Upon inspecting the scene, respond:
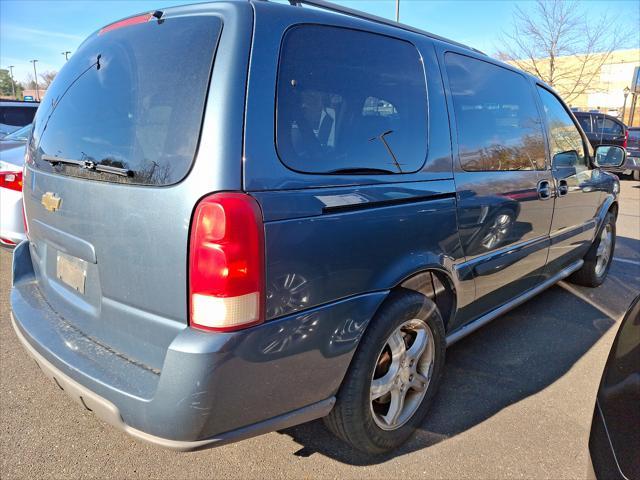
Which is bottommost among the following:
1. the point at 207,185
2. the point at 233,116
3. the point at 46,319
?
the point at 46,319

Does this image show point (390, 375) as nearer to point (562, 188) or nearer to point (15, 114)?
point (562, 188)

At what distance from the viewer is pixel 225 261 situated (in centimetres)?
156

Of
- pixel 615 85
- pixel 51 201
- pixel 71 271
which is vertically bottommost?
pixel 71 271

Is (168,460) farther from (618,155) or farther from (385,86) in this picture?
(618,155)

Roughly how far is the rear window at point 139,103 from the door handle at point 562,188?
2.85 metres

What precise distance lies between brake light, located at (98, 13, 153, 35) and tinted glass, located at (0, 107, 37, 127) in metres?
8.60

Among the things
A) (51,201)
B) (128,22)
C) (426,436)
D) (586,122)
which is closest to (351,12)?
(128,22)

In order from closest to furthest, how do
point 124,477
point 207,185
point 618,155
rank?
point 207,185
point 124,477
point 618,155

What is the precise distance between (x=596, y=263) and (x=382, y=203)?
3699 mm

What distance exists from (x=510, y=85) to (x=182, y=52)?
237cm

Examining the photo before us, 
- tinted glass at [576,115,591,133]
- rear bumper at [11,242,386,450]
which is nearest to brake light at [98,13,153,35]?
rear bumper at [11,242,386,450]

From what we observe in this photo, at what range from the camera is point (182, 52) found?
176cm

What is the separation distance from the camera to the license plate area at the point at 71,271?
2.01 m

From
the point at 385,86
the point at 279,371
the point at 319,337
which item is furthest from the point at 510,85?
the point at 279,371
